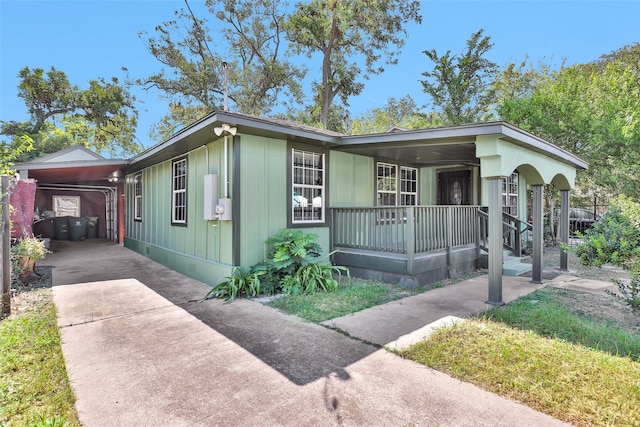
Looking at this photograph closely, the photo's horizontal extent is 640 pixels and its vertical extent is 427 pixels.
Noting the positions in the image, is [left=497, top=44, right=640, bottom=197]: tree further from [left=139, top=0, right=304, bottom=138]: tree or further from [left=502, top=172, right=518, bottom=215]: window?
[left=139, top=0, right=304, bottom=138]: tree

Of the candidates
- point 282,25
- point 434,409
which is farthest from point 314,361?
point 282,25

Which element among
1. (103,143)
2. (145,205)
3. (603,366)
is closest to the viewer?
(603,366)

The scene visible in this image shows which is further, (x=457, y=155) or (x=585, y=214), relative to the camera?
(x=585, y=214)

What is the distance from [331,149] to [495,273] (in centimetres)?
389

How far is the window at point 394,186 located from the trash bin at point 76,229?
13.3m

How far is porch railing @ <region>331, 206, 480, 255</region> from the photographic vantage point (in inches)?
230

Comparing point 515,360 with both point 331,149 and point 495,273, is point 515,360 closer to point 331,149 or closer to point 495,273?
point 495,273

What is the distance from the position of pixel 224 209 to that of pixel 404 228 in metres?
3.16

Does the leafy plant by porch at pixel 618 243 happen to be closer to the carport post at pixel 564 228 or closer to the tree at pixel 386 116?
the carport post at pixel 564 228

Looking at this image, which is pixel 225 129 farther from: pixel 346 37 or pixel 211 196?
pixel 346 37

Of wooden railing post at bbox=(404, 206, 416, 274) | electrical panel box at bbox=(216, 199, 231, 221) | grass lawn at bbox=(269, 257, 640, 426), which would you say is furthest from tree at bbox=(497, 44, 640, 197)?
electrical panel box at bbox=(216, 199, 231, 221)

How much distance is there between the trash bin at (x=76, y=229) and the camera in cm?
1393

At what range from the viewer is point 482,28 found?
14.5 metres

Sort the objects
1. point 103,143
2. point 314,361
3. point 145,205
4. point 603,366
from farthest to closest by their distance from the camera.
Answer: point 103,143, point 145,205, point 314,361, point 603,366
